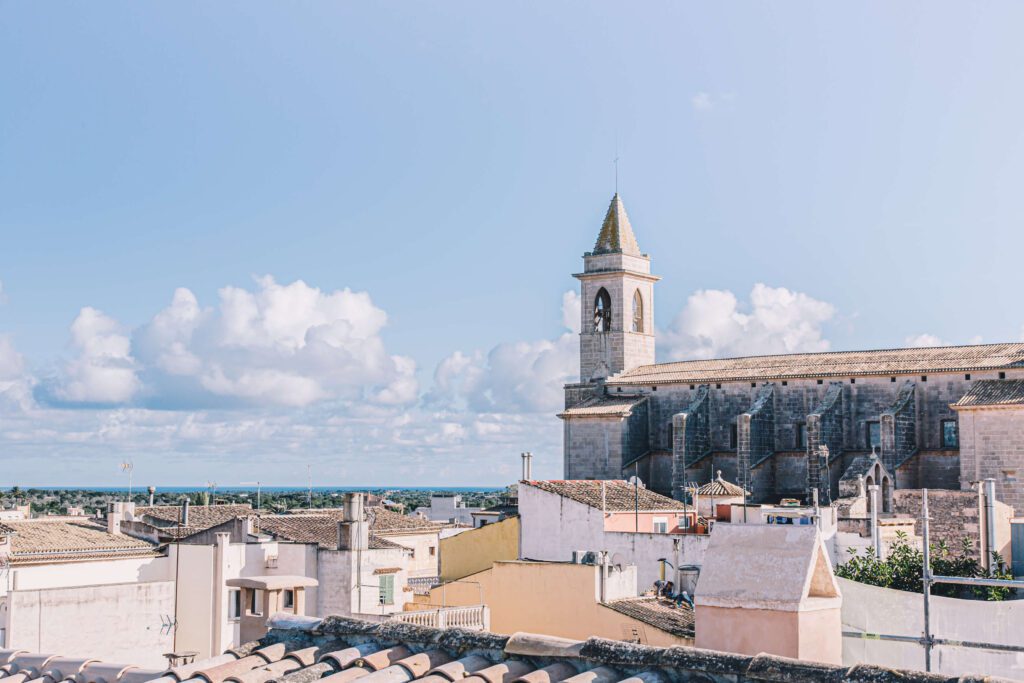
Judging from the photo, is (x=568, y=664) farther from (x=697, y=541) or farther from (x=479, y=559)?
(x=479, y=559)

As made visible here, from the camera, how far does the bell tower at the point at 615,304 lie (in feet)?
189

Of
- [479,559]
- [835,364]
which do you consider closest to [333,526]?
[479,559]

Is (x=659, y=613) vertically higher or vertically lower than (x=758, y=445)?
lower

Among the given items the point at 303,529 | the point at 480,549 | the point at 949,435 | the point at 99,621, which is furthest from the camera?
the point at 949,435

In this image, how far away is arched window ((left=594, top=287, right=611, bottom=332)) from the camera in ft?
191

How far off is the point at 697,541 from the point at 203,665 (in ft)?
72.3

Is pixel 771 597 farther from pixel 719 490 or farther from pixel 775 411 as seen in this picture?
pixel 775 411

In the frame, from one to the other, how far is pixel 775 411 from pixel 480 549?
19011 mm

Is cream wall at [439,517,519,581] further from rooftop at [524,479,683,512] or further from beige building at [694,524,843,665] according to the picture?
beige building at [694,524,843,665]

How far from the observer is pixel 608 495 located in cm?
3578

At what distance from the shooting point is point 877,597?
14.7m

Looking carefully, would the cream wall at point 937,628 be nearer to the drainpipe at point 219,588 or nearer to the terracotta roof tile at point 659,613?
the terracotta roof tile at point 659,613

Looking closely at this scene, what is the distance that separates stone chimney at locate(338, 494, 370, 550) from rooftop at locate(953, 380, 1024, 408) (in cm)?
2316

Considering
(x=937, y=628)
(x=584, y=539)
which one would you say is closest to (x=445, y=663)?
(x=937, y=628)
